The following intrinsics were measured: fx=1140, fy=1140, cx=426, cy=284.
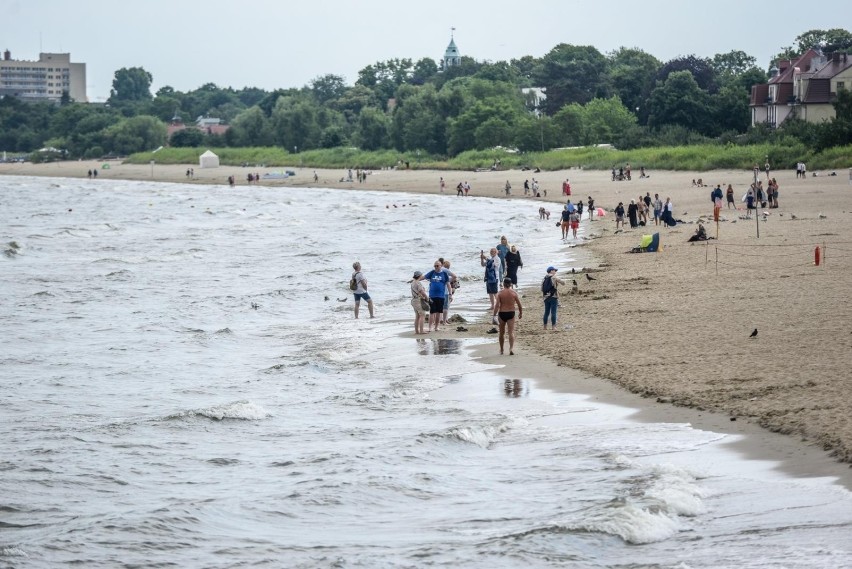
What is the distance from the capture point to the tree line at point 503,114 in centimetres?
9112

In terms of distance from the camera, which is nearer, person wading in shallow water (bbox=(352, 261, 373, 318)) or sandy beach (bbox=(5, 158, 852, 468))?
sandy beach (bbox=(5, 158, 852, 468))

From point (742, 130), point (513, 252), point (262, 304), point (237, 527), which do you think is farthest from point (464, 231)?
point (742, 130)

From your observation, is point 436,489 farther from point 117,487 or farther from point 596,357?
point 596,357

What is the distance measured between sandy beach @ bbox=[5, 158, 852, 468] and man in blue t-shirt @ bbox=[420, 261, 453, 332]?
0.73m

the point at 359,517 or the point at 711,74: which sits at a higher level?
the point at 711,74

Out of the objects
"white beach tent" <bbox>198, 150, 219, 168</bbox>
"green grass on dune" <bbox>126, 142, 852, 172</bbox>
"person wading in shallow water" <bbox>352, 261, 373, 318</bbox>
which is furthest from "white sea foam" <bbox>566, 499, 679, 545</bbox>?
"white beach tent" <bbox>198, 150, 219, 168</bbox>

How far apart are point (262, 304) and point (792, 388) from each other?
16.4 meters

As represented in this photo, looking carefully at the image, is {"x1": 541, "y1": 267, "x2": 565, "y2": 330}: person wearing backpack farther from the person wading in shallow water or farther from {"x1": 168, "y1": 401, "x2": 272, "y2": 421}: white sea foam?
{"x1": 168, "y1": 401, "x2": 272, "y2": 421}: white sea foam

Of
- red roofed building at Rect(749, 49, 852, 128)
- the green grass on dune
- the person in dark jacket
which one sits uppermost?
red roofed building at Rect(749, 49, 852, 128)

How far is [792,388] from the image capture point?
45.9 ft

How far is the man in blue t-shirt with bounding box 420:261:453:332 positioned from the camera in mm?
20766

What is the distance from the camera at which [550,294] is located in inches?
771

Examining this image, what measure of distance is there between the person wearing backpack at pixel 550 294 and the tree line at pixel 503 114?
1806 inches

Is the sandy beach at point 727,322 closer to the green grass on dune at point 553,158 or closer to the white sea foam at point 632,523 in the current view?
the white sea foam at point 632,523
